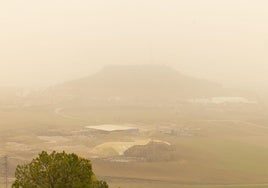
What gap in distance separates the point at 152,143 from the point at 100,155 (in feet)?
31.8

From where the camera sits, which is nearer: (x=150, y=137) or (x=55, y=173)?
(x=55, y=173)

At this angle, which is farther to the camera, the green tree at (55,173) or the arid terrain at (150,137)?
the arid terrain at (150,137)

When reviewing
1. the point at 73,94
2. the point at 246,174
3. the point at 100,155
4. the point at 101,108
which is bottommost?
the point at 246,174

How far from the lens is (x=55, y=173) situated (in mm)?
22781

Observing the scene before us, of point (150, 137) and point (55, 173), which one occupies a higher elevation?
point (150, 137)

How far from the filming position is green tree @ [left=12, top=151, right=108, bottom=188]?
22.7 meters

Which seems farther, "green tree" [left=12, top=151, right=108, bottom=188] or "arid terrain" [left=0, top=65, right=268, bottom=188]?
"arid terrain" [left=0, top=65, right=268, bottom=188]

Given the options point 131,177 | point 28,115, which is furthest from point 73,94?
point 131,177

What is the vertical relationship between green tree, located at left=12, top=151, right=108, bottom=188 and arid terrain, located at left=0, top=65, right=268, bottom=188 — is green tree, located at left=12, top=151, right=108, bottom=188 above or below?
below

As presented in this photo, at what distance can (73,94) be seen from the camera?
197250 millimetres

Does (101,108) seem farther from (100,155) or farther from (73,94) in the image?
(100,155)

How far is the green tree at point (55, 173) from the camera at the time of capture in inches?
895

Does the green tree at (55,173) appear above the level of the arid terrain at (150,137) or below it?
below

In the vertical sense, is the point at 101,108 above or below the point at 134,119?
above
